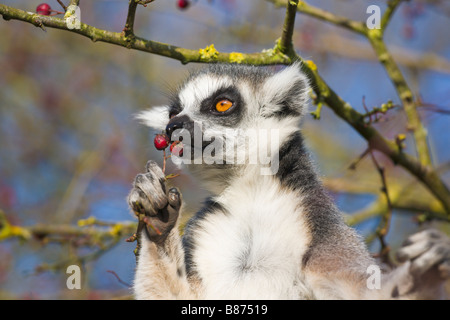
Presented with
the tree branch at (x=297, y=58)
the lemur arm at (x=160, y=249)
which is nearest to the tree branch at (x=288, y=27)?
the tree branch at (x=297, y=58)

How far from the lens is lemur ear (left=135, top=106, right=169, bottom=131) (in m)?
4.86

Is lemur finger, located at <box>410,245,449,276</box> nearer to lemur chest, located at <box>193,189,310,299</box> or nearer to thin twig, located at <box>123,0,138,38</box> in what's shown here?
lemur chest, located at <box>193,189,310,299</box>

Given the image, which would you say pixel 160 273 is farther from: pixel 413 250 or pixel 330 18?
pixel 330 18

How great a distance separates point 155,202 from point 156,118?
5.15 ft

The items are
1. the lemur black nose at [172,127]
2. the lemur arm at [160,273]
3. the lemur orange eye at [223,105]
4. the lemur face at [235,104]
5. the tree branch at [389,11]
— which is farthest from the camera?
the tree branch at [389,11]

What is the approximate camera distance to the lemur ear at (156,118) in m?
4.86

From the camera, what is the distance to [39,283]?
6938mm

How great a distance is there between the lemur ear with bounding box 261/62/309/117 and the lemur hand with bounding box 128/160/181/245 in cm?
120

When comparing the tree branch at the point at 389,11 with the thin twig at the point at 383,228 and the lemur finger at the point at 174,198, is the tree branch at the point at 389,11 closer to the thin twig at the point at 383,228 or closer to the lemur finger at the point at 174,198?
the thin twig at the point at 383,228

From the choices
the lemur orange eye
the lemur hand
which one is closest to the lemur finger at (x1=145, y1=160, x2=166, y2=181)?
the lemur hand

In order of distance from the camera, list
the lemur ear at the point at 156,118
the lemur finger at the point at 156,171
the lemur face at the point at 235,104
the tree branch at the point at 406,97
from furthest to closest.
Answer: the tree branch at the point at 406,97, the lemur ear at the point at 156,118, the lemur face at the point at 235,104, the lemur finger at the point at 156,171

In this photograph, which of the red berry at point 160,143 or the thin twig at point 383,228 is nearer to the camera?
the red berry at point 160,143

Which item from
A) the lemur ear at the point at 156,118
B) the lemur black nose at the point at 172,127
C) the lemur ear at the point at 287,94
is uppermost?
the lemur ear at the point at 156,118

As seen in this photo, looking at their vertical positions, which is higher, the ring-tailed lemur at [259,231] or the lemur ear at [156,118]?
the lemur ear at [156,118]
